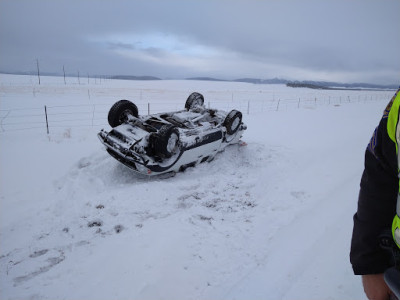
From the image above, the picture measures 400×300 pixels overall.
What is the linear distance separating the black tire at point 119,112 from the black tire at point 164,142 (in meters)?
1.68

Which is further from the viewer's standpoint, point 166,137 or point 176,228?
point 166,137

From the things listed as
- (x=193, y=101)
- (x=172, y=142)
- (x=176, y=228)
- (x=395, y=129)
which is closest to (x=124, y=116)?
(x=172, y=142)

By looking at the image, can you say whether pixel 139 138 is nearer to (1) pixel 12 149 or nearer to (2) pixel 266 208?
(2) pixel 266 208

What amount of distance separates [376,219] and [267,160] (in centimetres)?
595

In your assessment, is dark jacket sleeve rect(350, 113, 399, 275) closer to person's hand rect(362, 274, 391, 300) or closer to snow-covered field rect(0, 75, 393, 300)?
person's hand rect(362, 274, 391, 300)

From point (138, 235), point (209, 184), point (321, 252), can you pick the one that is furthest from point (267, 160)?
point (138, 235)

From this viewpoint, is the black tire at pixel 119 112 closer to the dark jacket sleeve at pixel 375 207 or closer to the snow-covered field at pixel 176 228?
the snow-covered field at pixel 176 228

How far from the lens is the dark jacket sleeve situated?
138 centimetres

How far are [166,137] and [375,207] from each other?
14.2 feet

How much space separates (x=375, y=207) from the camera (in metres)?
1.46

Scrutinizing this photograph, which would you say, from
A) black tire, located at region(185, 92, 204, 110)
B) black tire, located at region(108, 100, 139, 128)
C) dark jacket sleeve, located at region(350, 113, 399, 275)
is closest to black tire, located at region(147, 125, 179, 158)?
black tire, located at region(108, 100, 139, 128)

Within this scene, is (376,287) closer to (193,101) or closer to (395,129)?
(395,129)

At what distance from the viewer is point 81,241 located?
3621mm

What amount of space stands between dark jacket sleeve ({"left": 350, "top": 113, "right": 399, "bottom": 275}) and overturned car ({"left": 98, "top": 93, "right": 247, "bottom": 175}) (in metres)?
4.25
